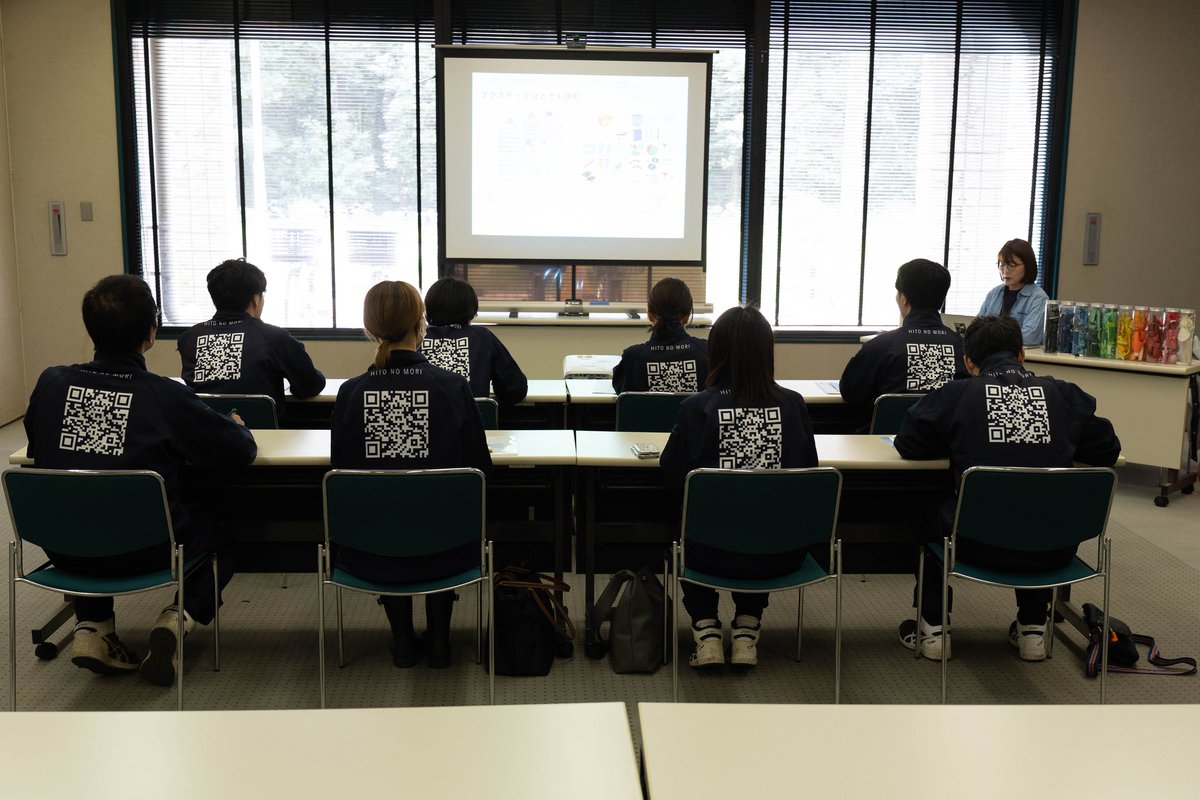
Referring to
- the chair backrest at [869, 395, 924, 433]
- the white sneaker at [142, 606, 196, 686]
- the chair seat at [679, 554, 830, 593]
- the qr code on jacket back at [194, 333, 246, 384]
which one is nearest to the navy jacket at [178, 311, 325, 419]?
the qr code on jacket back at [194, 333, 246, 384]

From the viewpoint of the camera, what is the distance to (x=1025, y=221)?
764 centimetres

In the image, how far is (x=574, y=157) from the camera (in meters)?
7.02

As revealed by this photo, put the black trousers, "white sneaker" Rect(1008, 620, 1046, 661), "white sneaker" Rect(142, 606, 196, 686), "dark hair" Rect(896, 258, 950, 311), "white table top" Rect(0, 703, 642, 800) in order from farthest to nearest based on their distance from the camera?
"dark hair" Rect(896, 258, 950, 311) < "white sneaker" Rect(1008, 620, 1046, 661) < "white sneaker" Rect(142, 606, 196, 686) < the black trousers < "white table top" Rect(0, 703, 642, 800)

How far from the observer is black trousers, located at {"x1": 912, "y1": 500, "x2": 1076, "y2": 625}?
3.00m

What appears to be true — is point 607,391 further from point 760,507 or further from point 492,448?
point 760,507

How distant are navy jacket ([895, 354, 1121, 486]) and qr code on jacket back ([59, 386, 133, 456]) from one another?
2.33m

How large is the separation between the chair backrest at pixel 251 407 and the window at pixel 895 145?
4480mm

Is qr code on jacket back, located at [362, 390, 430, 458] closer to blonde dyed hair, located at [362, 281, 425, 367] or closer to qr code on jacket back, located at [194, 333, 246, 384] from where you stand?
blonde dyed hair, located at [362, 281, 425, 367]

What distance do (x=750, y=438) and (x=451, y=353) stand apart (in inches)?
66.3

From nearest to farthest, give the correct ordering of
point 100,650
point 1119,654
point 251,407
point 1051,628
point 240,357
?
point 100,650, point 1119,654, point 1051,628, point 251,407, point 240,357

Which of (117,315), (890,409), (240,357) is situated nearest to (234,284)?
(240,357)

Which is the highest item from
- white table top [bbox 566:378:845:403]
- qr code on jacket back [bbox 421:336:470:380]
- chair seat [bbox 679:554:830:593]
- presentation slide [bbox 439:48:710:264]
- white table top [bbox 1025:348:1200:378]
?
presentation slide [bbox 439:48:710:264]

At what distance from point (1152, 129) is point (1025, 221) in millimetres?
1023

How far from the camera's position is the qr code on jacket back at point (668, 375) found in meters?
4.26
